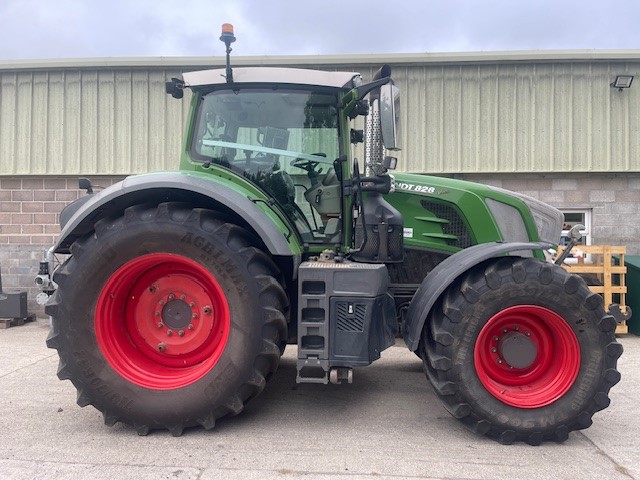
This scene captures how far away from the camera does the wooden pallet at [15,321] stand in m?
7.36

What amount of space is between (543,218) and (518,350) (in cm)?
159

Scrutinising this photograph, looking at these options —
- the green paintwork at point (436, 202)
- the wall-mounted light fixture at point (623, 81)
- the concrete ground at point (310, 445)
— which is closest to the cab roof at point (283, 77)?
the green paintwork at point (436, 202)

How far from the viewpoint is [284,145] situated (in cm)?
377

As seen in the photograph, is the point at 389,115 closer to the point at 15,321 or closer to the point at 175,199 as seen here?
the point at 175,199

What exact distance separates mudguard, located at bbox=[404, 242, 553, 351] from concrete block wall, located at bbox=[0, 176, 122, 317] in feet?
20.4

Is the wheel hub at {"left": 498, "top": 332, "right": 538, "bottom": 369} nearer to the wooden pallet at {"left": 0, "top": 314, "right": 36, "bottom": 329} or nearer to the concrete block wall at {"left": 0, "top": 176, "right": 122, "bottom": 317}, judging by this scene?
the concrete block wall at {"left": 0, "top": 176, "right": 122, "bottom": 317}

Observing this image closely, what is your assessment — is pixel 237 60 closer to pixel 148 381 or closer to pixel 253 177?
pixel 253 177

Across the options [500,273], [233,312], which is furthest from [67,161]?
[500,273]

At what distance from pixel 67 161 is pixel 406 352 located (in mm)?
6041

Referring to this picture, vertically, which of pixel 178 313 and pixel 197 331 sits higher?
pixel 178 313

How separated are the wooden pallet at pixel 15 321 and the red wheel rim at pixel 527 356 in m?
6.91

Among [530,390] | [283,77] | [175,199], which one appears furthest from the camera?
[283,77]

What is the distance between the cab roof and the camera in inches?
144

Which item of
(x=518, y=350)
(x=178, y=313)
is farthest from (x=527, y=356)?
(x=178, y=313)
